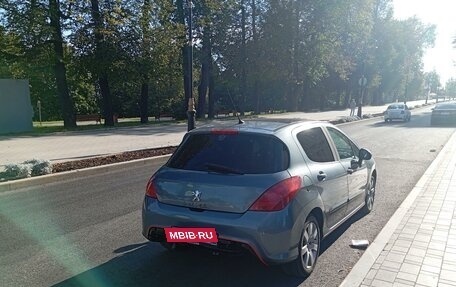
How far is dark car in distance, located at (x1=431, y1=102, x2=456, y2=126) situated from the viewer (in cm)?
2652

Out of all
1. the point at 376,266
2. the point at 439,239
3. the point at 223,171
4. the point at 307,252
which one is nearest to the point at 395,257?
the point at 376,266

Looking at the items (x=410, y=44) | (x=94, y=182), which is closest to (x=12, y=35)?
(x=94, y=182)

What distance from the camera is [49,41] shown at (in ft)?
71.5

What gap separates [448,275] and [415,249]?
0.65 m

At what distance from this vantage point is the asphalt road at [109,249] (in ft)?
Result: 12.7

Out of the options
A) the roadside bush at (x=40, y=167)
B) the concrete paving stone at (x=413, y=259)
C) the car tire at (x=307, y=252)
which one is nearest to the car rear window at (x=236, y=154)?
the car tire at (x=307, y=252)

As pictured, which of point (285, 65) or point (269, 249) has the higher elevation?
point (285, 65)

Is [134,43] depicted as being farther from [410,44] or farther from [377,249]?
[410,44]

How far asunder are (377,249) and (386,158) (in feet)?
27.4

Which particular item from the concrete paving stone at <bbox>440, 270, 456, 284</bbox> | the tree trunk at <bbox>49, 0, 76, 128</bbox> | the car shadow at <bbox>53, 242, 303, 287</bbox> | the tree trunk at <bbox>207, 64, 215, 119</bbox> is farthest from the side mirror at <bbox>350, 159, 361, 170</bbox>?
the tree trunk at <bbox>207, 64, 215, 119</bbox>

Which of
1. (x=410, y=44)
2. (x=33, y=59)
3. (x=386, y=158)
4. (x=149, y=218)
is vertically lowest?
(x=386, y=158)

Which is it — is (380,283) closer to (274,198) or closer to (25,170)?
(274,198)

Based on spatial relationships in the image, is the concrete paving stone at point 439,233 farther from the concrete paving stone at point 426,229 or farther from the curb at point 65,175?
the curb at point 65,175

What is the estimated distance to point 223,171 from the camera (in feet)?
12.4
